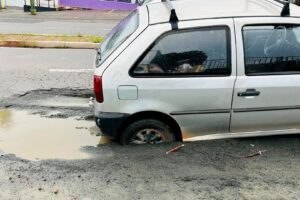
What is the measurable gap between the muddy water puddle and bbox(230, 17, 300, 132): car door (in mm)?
1828

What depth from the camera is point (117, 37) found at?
16.3 ft

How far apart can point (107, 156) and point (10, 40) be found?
7954mm

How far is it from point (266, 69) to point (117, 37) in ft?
5.53

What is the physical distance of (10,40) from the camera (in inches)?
457

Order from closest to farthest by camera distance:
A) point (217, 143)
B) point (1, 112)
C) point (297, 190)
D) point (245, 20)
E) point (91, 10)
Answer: point (297, 190)
point (245, 20)
point (217, 143)
point (1, 112)
point (91, 10)

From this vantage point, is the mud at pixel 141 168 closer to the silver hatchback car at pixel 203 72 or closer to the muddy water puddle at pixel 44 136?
the muddy water puddle at pixel 44 136

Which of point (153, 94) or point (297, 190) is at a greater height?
point (153, 94)

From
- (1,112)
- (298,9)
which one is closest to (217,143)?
(298,9)

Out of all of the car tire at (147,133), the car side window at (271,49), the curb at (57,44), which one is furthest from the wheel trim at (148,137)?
the curb at (57,44)

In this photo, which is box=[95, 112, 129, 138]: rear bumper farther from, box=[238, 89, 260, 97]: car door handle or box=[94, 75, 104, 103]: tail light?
box=[238, 89, 260, 97]: car door handle

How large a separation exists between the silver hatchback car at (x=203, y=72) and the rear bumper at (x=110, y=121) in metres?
0.01

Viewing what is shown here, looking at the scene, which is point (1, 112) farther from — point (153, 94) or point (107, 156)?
point (153, 94)

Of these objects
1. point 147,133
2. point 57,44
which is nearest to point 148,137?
point 147,133

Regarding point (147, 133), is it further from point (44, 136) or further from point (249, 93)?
point (44, 136)
